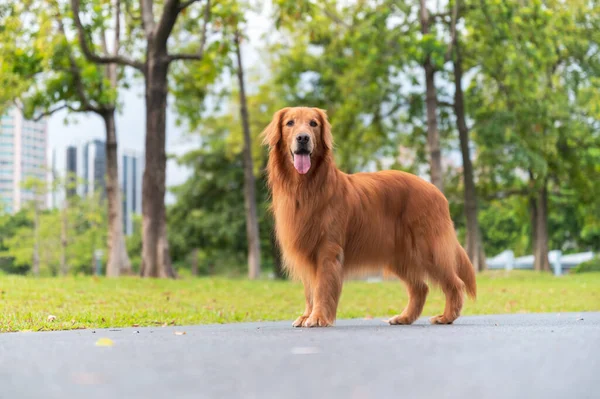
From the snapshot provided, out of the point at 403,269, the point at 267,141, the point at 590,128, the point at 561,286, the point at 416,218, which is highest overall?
the point at 590,128

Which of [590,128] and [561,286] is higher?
[590,128]

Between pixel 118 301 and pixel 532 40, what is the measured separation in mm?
16867

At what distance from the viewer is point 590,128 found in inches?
1252

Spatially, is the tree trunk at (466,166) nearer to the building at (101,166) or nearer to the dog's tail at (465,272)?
the dog's tail at (465,272)

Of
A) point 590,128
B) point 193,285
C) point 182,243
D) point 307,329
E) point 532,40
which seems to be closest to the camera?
point 307,329

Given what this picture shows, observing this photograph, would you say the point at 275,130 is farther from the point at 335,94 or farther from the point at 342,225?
the point at 335,94

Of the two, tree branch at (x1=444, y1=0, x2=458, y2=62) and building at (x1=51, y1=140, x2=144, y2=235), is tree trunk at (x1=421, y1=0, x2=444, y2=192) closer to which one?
tree branch at (x1=444, y1=0, x2=458, y2=62)

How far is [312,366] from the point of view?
13.1 ft

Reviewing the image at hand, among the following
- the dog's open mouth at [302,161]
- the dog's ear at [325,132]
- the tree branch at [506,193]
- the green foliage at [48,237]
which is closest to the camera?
the dog's open mouth at [302,161]

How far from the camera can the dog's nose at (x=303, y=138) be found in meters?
7.04

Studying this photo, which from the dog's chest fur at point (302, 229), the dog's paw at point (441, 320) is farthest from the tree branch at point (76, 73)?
the dog's paw at point (441, 320)

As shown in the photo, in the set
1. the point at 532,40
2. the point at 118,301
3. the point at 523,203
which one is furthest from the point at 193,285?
the point at 523,203

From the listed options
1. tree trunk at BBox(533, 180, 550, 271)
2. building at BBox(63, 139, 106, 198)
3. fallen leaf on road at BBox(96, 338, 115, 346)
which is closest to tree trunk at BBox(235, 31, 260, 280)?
tree trunk at BBox(533, 180, 550, 271)

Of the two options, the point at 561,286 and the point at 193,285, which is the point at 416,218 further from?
the point at 561,286
